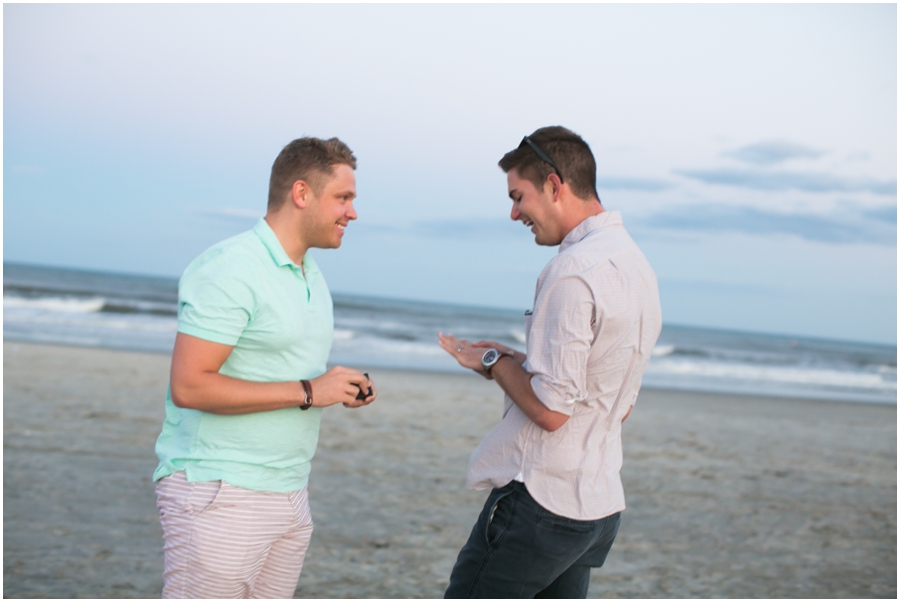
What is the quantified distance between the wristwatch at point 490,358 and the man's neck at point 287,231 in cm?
67

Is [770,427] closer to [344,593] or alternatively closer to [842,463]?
[842,463]

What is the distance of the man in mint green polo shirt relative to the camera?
2.05 meters

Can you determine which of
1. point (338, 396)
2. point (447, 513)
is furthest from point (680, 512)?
point (338, 396)

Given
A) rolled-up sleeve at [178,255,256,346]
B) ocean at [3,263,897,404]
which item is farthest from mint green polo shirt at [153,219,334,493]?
ocean at [3,263,897,404]

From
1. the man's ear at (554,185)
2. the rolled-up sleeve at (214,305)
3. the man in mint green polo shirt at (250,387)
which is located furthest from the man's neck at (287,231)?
the man's ear at (554,185)

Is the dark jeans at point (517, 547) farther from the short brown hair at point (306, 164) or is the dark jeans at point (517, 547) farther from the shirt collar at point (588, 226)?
the short brown hair at point (306, 164)

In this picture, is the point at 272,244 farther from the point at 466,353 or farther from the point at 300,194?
the point at 466,353

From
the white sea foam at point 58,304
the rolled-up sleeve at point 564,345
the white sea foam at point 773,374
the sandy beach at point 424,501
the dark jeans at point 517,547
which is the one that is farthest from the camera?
the white sea foam at point 58,304

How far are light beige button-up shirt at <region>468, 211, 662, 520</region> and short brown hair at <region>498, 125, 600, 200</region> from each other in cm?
11

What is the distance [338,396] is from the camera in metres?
2.16

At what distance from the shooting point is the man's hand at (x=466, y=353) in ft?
7.21

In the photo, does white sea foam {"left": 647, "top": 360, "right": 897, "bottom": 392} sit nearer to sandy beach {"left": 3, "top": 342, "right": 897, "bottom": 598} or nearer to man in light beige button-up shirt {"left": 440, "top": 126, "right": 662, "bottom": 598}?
sandy beach {"left": 3, "top": 342, "right": 897, "bottom": 598}

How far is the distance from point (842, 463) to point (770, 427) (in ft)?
7.03

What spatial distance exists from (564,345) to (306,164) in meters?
0.95
